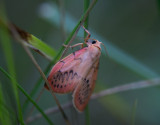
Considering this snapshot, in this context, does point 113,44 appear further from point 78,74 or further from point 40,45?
point 40,45

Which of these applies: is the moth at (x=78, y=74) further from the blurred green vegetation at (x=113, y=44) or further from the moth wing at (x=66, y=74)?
the blurred green vegetation at (x=113, y=44)

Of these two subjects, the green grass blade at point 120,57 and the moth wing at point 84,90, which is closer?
the moth wing at point 84,90

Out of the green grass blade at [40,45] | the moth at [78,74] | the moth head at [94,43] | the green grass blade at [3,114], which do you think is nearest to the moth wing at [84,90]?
the moth at [78,74]

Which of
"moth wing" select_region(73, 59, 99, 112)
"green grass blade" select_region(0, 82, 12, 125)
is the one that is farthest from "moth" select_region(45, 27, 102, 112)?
"green grass blade" select_region(0, 82, 12, 125)

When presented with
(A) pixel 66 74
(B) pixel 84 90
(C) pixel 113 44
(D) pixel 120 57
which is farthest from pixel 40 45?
(C) pixel 113 44

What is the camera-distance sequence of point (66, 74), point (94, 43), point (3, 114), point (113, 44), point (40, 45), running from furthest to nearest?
1. point (113, 44)
2. point (94, 43)
3. point (66, 74)
4. point (40, 45)
5. point (3, 114)

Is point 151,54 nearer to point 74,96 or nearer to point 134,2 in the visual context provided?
point 134,2

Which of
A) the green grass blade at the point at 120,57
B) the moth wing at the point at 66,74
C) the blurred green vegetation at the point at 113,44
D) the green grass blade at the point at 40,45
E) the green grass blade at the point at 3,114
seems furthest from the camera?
the blurred green vegetation at the point at 113,44

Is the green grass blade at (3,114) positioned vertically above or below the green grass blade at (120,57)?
below
